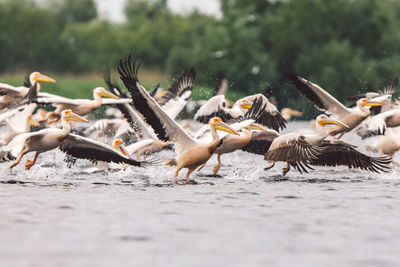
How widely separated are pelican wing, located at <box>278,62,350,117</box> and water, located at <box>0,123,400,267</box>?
1334 mm

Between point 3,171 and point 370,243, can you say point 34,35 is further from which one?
point 370,243

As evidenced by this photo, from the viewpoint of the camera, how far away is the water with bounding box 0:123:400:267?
5.84 m

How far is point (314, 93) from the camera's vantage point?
Result: 40.8 ft

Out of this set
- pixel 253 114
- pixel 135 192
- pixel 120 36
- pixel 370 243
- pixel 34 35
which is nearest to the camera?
pixel 370 243

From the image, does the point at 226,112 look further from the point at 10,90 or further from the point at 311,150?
the point at 10,90

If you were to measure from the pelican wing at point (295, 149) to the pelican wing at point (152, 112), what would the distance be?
1172 mm

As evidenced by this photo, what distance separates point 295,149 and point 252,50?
26655 millimetres

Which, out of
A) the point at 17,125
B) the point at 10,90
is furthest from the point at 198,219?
the point at 10,90

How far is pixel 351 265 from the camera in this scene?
562 centimetres

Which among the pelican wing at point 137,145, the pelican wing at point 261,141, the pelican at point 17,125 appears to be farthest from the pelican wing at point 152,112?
the pelican at point 17,125

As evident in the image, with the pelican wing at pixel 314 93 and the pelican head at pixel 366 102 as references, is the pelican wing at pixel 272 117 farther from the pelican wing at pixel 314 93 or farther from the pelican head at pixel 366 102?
the pelican head at pixel 366 102

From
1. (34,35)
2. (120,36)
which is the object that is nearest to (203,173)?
(34,35)

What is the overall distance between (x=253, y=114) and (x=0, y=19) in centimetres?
4132

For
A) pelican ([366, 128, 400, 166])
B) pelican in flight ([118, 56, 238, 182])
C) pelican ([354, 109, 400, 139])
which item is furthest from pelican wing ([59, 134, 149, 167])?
pelican ([366, 128, 400, 166])
